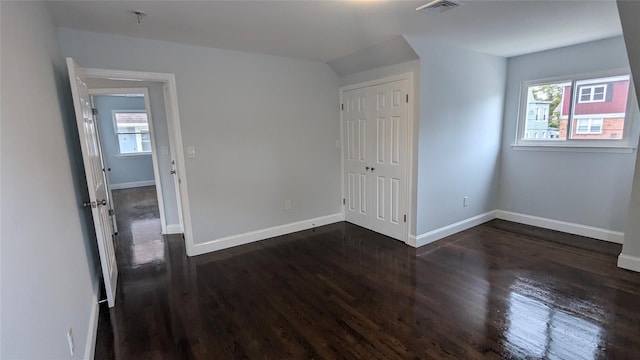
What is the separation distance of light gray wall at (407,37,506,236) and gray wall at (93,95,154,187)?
24.6 feet

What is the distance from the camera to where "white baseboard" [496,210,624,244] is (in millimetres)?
3676

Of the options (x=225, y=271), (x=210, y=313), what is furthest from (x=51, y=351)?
(x=225, y=271)

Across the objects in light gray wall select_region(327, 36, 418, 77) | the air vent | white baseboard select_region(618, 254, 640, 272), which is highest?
the air vent

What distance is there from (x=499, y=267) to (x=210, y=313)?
9.13ft

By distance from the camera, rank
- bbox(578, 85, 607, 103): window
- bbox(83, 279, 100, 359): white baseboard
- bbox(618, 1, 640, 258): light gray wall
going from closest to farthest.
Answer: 1. bbox(618, 1, 640, 258): light gray wall
2. bbox(83, 279, 100, 359): white baseboard
3. bbox(578, 85, 607, 103): window

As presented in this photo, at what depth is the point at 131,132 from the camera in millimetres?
8070

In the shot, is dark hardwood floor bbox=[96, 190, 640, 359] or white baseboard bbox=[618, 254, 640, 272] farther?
white baseboard bbox=[618, 254, 640, 272]

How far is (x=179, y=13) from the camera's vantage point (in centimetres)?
238

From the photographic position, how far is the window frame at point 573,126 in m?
3.42

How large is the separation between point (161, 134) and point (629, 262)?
549cm

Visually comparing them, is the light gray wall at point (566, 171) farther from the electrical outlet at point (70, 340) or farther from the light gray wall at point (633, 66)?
the electrical outlet at point (70, 340)

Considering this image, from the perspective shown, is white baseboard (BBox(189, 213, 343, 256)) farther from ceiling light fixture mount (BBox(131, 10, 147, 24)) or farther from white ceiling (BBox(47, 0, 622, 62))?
ceiling light fixture mount (BBox(131, 10, 147, 24))

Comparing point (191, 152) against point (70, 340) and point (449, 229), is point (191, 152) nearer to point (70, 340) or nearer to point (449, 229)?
point (70, 340)

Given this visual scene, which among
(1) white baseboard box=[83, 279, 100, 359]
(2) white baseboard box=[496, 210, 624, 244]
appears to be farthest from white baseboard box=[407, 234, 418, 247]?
(1) white baseboard box=[83, 279, 100, 359]
